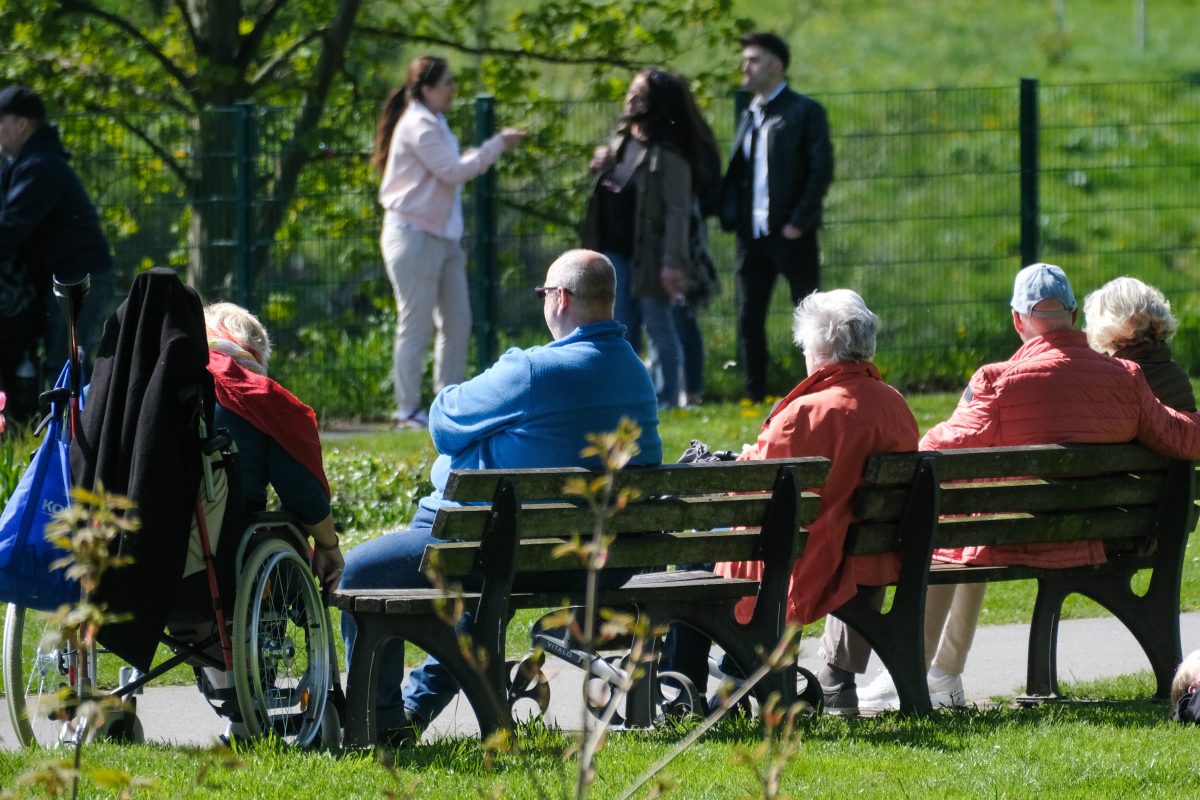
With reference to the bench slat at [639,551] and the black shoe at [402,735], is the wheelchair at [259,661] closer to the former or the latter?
the black shoe at [402,735]

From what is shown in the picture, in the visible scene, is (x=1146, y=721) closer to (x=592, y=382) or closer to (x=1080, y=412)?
(x=1080, y=412)

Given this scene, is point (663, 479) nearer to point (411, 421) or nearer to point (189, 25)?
point (411, 421)

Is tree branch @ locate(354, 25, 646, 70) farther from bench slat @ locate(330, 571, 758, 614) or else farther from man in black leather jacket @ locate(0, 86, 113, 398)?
bench slat @ locate(330, 571, 758, 614)

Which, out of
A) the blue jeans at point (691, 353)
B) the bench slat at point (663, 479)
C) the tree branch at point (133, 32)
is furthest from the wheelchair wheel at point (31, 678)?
the tree branch at point (133, 32)

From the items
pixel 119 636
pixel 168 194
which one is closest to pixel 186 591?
pixel 119 636

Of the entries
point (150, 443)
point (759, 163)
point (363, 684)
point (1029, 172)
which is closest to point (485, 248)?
point (759, 163)

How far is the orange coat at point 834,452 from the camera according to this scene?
5.88 meters

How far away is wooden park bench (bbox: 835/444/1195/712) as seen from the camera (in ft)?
19.4

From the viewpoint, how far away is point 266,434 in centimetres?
567

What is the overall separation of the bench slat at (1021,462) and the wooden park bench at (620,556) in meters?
0.28

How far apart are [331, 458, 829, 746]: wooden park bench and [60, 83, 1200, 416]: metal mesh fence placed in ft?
24.0

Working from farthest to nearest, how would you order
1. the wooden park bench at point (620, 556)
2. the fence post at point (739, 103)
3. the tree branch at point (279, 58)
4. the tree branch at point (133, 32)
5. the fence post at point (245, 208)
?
the tree branch at point (279, 58)
the tree branch at point (133, 32)
the fence post at point (739, 103)
the fence post at point (245, 208)
the wooden park bench at point (620, 556)

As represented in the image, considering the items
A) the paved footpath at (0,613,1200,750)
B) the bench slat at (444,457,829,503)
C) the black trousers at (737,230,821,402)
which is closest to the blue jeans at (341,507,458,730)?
the paved footpath at (0,613,1200,750)

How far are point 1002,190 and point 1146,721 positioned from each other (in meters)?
8.39
